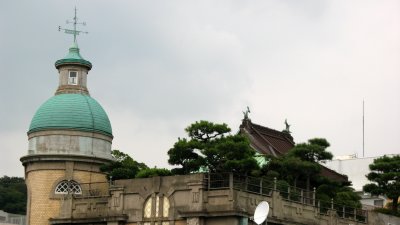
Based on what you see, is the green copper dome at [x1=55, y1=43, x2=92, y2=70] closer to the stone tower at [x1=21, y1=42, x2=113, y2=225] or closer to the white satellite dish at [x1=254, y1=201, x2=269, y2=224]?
the stone tower at [x1=21, y1=42, x2=113, y2=225]

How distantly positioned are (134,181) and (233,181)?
23.8 feet

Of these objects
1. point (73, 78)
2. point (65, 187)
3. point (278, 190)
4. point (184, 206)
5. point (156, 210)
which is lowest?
point (156, 210)

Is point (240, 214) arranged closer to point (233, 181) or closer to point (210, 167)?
point (233, 181)

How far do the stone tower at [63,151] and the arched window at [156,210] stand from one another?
28.5ft

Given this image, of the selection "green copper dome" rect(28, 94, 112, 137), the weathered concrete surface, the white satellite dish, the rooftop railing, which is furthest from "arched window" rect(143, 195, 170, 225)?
"green copper dome" rect(28, 94, 112, 137)

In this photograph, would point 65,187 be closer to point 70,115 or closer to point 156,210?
point 70,115

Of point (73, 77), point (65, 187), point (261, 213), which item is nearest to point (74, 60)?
point (73, 77)

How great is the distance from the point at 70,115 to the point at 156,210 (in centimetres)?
1361

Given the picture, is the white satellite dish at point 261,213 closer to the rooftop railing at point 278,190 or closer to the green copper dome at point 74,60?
the rooftop railing at point 278,190

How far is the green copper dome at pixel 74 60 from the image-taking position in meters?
64.2

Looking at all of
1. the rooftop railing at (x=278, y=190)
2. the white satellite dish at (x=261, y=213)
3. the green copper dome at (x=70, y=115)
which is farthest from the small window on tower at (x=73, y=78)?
the white satellite dish at (x=261, y=213)

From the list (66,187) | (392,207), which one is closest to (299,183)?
(392,207)

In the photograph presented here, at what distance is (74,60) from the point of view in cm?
6425

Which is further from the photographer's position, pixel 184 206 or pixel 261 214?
pixel 184 206
